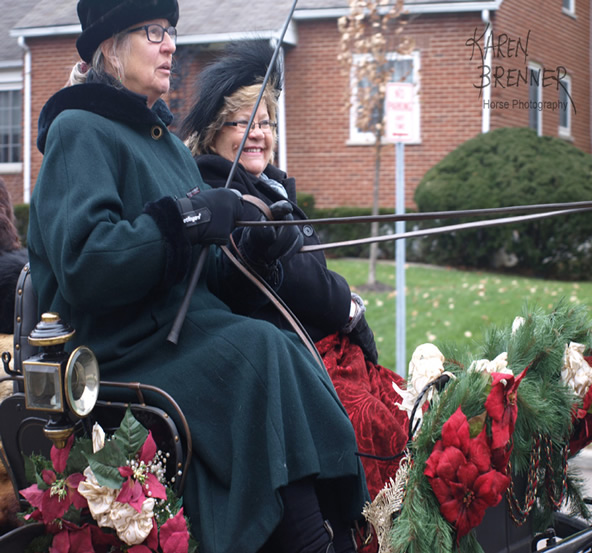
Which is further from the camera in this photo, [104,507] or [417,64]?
[417,64]

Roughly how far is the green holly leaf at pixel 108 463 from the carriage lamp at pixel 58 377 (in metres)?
0.09

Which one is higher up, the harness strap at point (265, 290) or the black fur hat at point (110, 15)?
the black fur hat at point (110, 15)

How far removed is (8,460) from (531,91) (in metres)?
14.5

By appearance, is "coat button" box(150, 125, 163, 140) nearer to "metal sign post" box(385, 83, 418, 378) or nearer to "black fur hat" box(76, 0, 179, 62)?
"black fur hat" box(76, 0, 179, 62)

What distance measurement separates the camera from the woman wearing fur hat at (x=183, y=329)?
5.85 feet

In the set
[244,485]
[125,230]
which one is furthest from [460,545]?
[125,230]

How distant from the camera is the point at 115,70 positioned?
6.96 ft

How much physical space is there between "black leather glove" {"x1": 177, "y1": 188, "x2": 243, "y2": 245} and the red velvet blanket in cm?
71

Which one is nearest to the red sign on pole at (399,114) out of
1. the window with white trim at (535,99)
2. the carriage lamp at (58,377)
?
the carriage lamp at (58,377)

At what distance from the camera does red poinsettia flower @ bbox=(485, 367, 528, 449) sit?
203cm

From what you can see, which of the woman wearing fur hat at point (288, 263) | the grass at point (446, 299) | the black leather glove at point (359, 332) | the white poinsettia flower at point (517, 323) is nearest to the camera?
the woman wearing fur hat at point (288, 263)

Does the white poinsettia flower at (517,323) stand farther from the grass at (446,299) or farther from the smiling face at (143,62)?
the grass at (446,299)

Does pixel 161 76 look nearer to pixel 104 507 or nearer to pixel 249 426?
pixel 249 426

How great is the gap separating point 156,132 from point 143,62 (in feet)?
0.61
